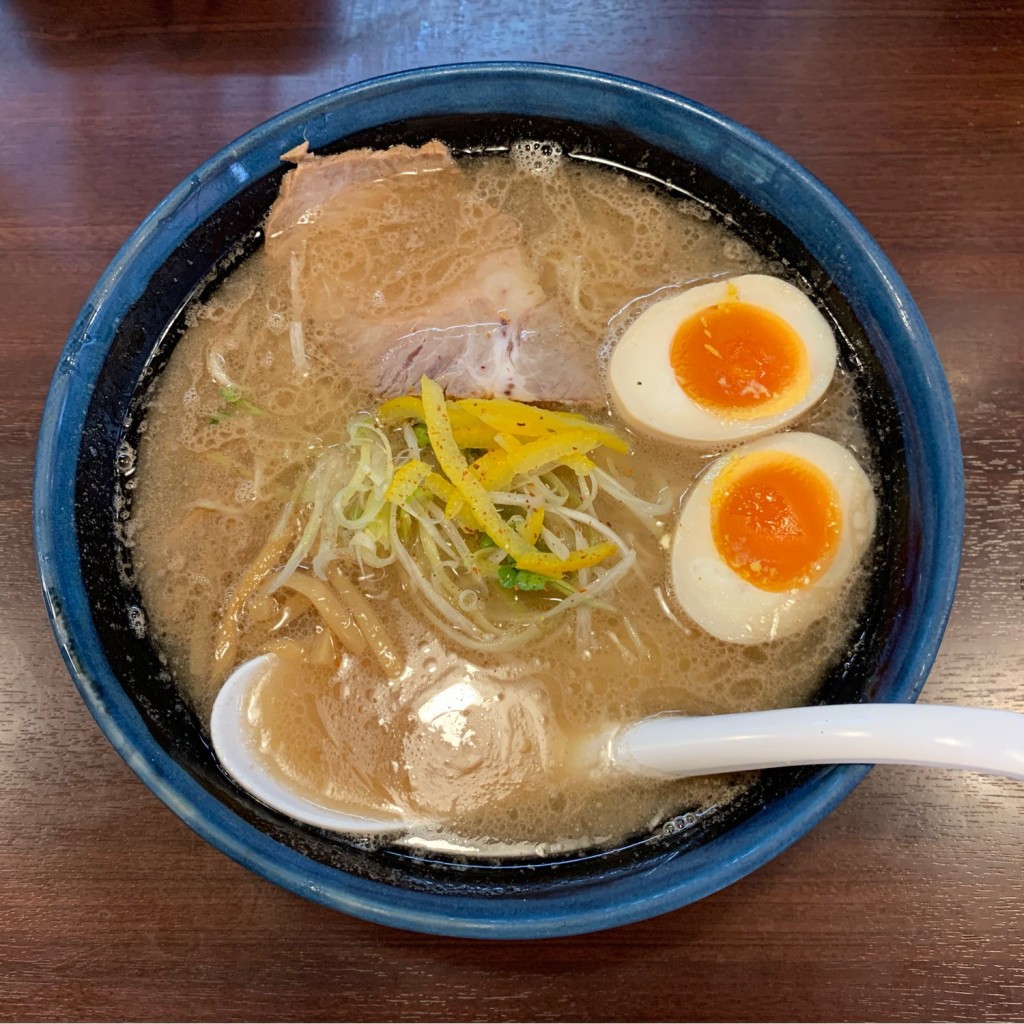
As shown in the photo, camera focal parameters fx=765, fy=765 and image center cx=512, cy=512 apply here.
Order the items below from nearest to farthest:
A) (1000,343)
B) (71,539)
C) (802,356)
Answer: (71,539) < (802,356) < (1000,343)

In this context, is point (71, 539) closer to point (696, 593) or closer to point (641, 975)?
point (696, 593)

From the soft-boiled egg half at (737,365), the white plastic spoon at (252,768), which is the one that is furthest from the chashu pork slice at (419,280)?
the white plastic spoon at (252,768)

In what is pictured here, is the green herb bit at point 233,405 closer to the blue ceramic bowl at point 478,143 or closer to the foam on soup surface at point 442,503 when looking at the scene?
the foam on soup surface at point 442,503

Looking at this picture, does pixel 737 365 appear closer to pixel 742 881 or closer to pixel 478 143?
pixel 478 143

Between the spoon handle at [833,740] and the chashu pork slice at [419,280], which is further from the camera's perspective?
the chashu pork slice at [419,280]

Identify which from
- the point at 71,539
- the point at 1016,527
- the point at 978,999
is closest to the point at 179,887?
the point at 71,539
